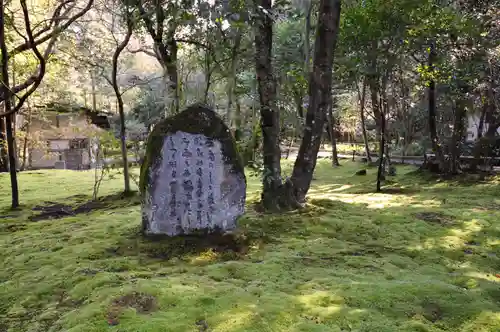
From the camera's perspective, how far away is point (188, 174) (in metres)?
5.18

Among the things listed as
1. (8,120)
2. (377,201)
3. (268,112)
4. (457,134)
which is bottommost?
(377,201)

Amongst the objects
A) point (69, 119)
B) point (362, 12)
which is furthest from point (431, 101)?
point (69, 119)

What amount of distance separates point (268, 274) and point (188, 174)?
1816 millimetres

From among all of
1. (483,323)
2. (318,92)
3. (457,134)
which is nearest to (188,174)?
(318,92)

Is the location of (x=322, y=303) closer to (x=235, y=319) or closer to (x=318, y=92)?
(x=235, y=319)

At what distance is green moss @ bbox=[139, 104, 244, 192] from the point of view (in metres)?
5.15

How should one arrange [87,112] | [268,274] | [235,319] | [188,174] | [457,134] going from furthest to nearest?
[87,112], [457,134], [188,174], [268,274], [235,319]

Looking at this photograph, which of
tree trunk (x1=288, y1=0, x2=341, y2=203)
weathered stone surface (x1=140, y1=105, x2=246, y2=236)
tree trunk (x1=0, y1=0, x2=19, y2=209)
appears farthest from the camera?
tree trunk (x1=0, y1=0, x2=19, y2=209)

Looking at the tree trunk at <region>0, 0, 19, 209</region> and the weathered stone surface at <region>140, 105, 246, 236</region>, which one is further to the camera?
the tree trunk at <region>0, 0, 19, 209</region>

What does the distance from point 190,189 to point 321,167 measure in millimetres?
A: 16757

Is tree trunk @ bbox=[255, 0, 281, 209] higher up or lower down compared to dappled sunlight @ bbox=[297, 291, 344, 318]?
higher up

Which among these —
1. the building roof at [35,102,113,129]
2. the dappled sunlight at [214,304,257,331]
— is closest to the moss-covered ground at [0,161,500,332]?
the dappled sunlight at [214,304,257,331]

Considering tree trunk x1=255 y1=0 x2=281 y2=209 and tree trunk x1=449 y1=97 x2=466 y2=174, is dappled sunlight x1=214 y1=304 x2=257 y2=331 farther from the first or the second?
tree trunk x1=449 y1=97 x2=466 y2=174

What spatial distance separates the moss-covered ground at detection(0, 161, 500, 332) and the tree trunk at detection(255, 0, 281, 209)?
0.56 m
